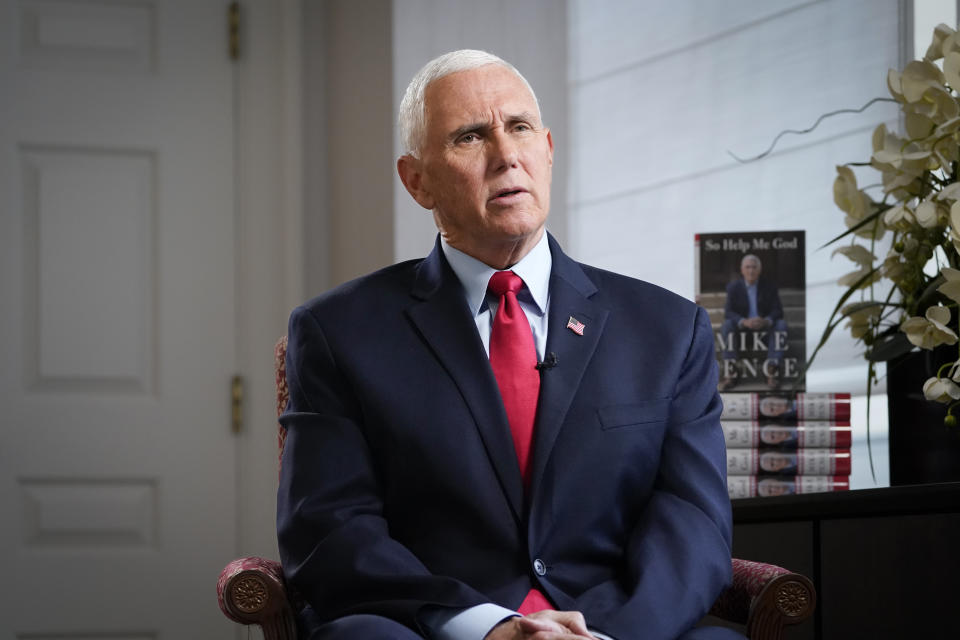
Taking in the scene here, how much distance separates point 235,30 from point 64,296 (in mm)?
935

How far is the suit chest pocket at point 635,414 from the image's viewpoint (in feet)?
5.16

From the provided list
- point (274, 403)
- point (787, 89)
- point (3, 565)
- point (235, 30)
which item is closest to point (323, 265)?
point (274, 403)

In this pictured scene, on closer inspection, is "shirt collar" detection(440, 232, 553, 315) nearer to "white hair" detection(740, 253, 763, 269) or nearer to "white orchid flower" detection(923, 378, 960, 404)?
"white orchid flower" detection(923, 378, 960, 404)

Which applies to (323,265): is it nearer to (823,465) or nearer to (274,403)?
(274,403)

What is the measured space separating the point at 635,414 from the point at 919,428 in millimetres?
753

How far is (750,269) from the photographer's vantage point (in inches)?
95.7

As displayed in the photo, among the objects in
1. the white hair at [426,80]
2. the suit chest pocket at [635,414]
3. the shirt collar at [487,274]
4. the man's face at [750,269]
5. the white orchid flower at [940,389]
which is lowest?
the suit chest pocket at [635,414]

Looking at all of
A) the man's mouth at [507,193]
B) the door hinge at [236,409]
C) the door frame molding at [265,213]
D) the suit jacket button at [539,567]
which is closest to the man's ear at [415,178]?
the man's mouth at [507,193]

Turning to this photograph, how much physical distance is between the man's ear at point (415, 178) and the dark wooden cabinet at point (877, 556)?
85 centimetres

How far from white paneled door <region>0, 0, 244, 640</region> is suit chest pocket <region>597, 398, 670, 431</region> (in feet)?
5.69

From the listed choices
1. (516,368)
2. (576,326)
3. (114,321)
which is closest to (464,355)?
(516,368)

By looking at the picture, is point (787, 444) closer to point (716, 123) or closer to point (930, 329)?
point (930, 329)

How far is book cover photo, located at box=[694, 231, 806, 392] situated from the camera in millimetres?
2393

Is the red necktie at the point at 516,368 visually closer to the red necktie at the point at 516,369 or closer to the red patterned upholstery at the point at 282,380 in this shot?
the red necktie at the point at 516,369
